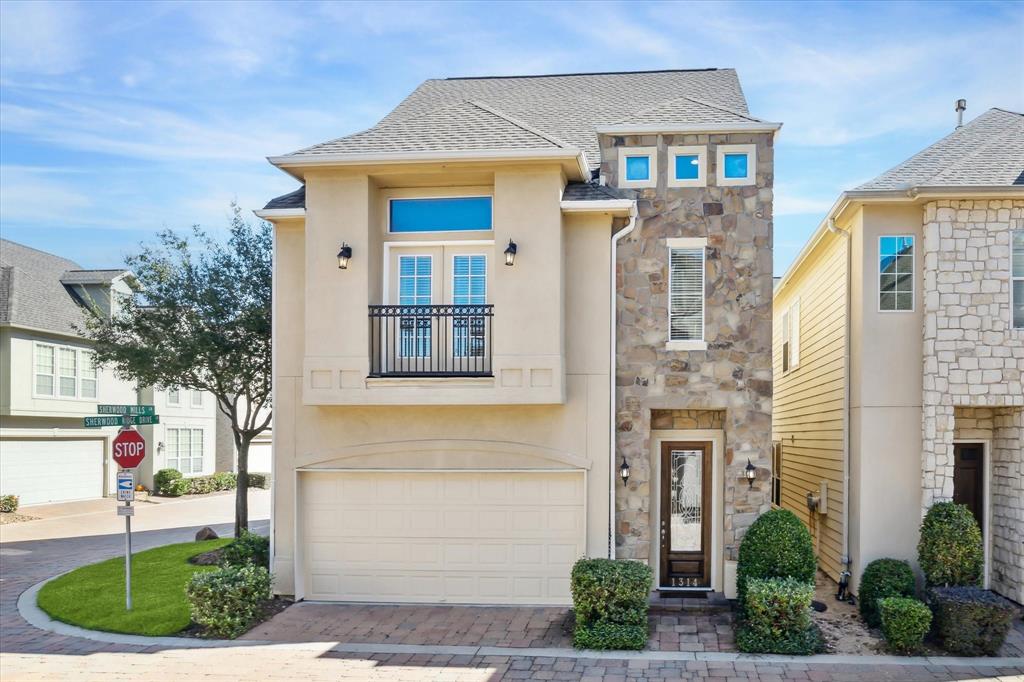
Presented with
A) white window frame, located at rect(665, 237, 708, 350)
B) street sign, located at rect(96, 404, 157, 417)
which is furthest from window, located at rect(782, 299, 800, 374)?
street sign, located at rect(96, 404, 157, 417)

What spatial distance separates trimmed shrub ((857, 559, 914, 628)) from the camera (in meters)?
11.3

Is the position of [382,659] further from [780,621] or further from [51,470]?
[51,470]

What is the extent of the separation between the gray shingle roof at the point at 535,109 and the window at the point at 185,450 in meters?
20.8

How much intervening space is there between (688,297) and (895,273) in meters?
2.94

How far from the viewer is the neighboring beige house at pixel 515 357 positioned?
40.2 feet

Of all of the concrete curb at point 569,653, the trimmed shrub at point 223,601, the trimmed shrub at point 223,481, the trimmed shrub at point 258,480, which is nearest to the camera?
the concrete curb at point 569,653

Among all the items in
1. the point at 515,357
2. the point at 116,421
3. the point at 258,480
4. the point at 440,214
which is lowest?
the point at 258,480

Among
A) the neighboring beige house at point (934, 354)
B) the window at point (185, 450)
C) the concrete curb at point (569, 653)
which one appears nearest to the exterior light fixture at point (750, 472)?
the neighboring beige house at point (934, 354)

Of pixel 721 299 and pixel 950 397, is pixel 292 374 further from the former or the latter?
pixel 950 397

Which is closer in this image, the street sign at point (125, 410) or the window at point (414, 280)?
the street sign at point (125, 410)

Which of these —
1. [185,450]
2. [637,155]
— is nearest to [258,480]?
[185,450]

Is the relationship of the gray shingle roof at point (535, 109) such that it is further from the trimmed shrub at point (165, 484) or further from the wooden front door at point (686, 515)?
the trimmed shrub at point (165, 484)

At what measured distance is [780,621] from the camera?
10.4m

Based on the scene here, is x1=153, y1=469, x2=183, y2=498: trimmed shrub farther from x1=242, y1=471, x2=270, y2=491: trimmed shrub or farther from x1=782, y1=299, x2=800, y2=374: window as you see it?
x1=782, y1=299, x2=800, y2=374: window
